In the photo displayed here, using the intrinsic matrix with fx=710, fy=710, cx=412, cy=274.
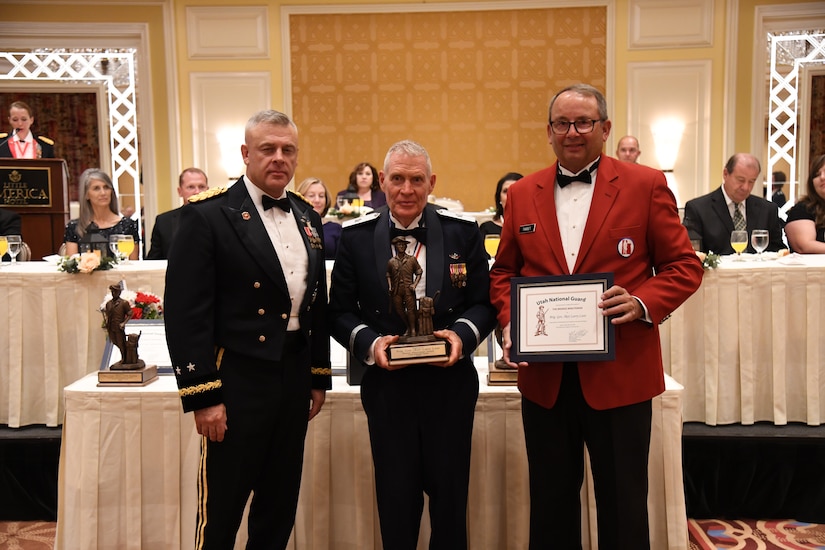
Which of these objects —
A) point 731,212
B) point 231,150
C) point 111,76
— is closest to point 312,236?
point 731,212

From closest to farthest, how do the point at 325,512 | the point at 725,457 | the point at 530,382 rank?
the point at 530,382 → the point at 325,512 → the point at 725,457

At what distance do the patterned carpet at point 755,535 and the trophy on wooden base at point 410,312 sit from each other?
194 cm

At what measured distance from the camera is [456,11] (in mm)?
8461

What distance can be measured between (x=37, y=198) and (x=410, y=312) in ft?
15.0

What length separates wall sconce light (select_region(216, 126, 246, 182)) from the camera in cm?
857

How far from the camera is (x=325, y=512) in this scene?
9.41ft

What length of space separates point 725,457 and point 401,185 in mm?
2622

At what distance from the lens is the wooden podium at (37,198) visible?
18.2 feet

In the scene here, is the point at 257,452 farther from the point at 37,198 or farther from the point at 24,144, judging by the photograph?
the point at 24,144

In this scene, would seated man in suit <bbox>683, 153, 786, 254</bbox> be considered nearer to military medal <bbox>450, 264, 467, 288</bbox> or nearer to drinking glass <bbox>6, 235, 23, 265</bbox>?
military medal <bbox>450, 264, 467, 288</bbox>

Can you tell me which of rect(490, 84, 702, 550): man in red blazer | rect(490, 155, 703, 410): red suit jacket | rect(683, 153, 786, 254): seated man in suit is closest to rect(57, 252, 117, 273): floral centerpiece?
rect(490, 84, 702, 550): man in red blazer

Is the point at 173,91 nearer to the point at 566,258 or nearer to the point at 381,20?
the point at 381,20

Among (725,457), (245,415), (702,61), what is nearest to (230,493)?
(245,415)

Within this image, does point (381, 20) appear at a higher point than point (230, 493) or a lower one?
higher
